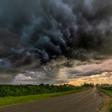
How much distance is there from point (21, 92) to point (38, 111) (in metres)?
60.2

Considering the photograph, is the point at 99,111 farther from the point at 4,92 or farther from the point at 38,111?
the point at 4,92

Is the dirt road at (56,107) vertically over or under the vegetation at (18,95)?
under

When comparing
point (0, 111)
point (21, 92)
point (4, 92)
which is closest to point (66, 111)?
point (0, 111)

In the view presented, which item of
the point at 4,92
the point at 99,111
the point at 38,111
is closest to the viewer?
the point at 38,111

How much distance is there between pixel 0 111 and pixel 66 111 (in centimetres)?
580

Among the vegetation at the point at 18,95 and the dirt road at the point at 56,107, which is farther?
the vegetation at the point at 18,95

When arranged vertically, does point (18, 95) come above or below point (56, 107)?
above

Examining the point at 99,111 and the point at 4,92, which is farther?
the point at 4,92

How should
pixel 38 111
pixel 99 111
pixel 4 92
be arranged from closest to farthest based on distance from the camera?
pixel 38 111 → pixel 99 111 → pixel 4 92

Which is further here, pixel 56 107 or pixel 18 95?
pixel 18 95

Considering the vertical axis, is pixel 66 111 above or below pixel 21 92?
below

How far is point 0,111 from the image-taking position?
30.9 meters

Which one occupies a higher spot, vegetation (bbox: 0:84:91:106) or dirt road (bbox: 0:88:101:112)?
vegetation (bbox: 0:84:91:106)

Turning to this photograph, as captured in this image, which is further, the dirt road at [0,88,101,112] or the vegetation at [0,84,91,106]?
the vegetation at [0,84,91,106]
